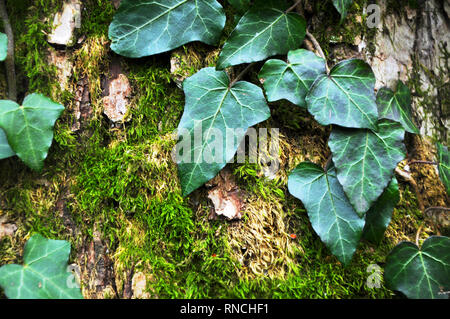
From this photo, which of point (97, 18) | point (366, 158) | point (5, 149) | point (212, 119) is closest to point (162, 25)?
point (97, 18)

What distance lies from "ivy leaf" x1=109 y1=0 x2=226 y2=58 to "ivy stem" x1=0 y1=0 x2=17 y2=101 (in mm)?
374

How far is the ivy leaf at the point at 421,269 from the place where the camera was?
3.35ft

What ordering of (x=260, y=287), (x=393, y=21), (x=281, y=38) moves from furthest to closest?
(x=393, y=21)
(x=281, y=38)
(x=260, y=287)

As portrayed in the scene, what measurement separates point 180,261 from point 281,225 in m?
0.34

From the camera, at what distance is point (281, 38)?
3.64 feet

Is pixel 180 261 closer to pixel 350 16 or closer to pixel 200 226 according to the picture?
pixel 200 226

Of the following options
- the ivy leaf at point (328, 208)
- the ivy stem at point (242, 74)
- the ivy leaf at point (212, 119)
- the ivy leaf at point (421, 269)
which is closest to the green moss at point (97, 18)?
the ivy leaf at point (212, 119)

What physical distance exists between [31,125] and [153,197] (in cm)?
44

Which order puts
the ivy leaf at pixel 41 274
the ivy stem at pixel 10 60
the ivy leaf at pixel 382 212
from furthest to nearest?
1. the ivy stem at pixel 10 60
2. the ivy leaf at pixel 382 212
3. the ivy leaf at pixel 41 274

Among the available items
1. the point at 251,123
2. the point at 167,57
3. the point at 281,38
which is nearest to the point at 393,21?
the point at 281,38

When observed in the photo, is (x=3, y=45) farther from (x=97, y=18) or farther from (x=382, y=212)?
(x=382, y=212)

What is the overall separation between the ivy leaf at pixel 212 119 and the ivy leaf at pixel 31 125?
16.6 inches

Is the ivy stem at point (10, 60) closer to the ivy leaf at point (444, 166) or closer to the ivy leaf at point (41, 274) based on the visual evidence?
the ivy leaf at point (41, 274)

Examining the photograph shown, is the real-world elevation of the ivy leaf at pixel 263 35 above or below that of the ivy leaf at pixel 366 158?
above
